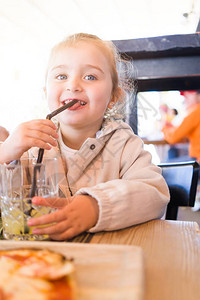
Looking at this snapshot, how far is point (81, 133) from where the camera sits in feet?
3.20

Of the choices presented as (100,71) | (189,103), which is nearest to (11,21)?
(189,103)

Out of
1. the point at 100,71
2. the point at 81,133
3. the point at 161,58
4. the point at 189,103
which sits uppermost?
the point at 161,58

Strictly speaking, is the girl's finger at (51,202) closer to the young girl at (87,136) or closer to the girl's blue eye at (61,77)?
the young girl at (87,136)

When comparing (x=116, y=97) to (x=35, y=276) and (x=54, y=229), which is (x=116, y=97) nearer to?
(x=54, y=229)

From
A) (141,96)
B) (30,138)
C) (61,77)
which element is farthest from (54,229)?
(141,96)

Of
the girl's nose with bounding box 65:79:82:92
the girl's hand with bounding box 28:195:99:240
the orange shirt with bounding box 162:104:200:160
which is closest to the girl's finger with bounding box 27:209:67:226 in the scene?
the girl's hand with bounding box 28:195:99:240

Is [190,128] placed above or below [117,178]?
above

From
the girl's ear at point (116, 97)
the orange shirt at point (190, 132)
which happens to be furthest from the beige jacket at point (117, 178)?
the orange shirt at point (190, 132)

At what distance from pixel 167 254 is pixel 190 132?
2457 mm

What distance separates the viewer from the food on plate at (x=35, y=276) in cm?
26

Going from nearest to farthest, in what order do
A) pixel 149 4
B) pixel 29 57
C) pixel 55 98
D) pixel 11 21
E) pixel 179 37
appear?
pixel 55 98 < pixel 179 37 < pixel 149 4 < pixel 11 21 < pixel 29 57

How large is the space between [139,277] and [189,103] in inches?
106

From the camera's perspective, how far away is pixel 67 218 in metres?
0.49

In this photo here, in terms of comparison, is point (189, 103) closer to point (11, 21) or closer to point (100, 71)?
point (11, 21)
